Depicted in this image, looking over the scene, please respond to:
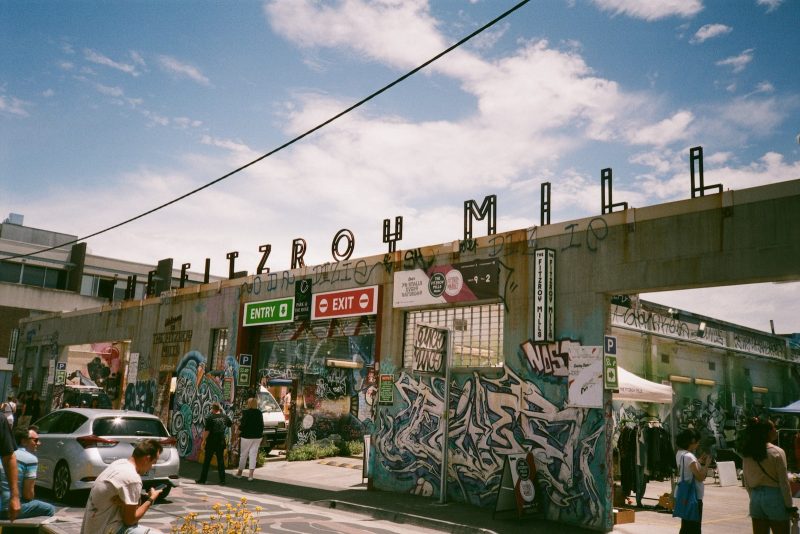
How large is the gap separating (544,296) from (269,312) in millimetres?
8496

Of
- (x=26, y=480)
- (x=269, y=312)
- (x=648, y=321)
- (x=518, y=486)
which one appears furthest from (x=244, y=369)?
(x=648, y=321)

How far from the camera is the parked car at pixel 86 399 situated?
22.9 meters

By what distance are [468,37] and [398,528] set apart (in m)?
7.54

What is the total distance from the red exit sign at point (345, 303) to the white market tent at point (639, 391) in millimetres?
5583

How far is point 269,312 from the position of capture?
17.4 metres

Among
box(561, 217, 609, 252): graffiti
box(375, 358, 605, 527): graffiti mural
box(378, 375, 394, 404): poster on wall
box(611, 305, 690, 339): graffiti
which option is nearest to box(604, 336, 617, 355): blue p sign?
box(375, 358, 605, 527): graffiti mural

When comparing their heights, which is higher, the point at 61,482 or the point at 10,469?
the point at 10,469

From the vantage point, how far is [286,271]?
683 inches

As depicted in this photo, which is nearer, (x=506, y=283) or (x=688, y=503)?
(x=688, y=503)

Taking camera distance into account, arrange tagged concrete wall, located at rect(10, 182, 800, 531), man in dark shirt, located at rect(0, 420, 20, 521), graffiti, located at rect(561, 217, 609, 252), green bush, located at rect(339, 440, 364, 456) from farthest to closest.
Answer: green bush, located at rect(339, 440, 364, 456) → graffiti, located at rect(561, 217, 609, 252) → tagged concrete wall, located at rect(10, 182, 800, 531) → man in dark shirt, located at rect(0, 420, 20, 521)

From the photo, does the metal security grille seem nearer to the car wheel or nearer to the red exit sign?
the red exit sign

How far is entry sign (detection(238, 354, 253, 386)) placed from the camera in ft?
58.2

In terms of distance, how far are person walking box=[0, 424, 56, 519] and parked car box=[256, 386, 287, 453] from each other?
1310 centimetres

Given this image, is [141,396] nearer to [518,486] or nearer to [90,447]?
[90,447]
